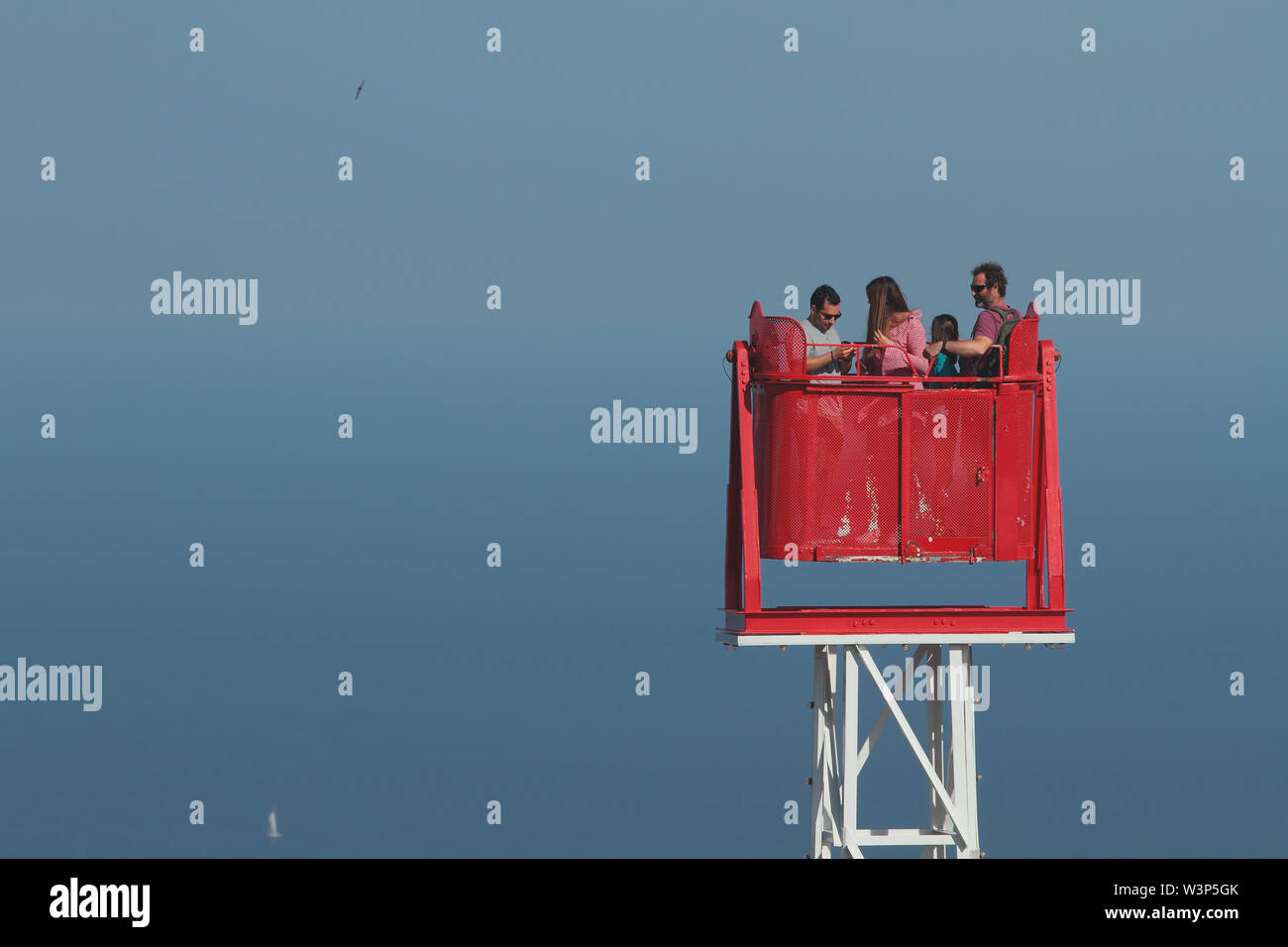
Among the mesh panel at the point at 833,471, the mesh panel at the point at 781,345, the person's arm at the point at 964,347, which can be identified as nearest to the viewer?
the mesh panel at the point at 781,345

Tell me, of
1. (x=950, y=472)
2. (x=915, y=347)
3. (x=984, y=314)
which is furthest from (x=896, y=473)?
(x=984, y=314)

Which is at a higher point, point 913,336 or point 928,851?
point 913,336

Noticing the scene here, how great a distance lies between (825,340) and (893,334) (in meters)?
0.85

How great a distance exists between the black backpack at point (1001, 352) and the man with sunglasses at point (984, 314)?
0.01 m

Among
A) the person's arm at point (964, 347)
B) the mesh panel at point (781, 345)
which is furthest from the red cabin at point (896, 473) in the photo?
the person's arm at point (964, 347)

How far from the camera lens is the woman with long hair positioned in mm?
26219

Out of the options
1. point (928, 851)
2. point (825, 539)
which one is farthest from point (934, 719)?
point (825, 539)

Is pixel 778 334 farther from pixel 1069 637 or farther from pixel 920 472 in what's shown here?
pixel 1069 637

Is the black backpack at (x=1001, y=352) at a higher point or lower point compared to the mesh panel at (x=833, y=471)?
higher

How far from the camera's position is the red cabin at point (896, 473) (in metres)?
26.2

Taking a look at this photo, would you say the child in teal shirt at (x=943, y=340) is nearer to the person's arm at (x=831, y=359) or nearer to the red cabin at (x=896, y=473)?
the red cabin at (x=896, y=473)

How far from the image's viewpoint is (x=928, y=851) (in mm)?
28078

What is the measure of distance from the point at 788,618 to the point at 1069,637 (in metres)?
3.52
